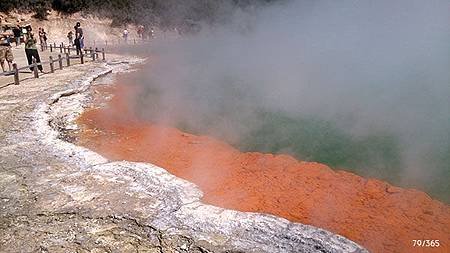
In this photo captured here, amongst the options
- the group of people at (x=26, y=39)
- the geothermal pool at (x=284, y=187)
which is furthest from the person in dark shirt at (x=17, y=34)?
the geothermal pool at (x=284, y=187)

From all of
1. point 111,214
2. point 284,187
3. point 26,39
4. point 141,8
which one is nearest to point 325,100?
point 284,187

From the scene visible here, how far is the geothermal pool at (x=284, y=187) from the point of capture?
475 cm

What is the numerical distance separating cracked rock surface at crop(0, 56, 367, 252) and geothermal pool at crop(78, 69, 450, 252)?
56 centimetres

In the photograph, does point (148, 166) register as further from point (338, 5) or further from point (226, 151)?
point (338, 5)

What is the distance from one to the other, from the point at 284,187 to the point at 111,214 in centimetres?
243

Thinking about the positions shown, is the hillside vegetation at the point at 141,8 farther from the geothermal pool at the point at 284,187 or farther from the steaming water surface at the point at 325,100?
the geothermal pool at the point at 284,187

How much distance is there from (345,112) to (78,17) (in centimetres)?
2156

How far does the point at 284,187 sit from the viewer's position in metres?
5.74

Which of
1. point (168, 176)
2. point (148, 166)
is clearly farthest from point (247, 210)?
point (148, 166)

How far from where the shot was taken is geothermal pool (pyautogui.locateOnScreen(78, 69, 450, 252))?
4746 millimetres

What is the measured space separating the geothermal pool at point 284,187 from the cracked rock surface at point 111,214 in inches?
22.0

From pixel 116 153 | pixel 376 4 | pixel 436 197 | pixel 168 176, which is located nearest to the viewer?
pixel 168 176

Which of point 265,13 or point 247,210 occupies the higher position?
point 265,13

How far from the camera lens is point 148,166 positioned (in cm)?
566
